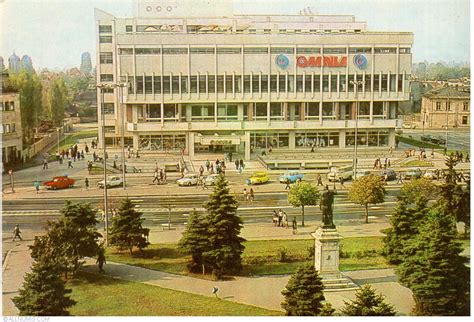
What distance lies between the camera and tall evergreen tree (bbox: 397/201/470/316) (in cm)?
685

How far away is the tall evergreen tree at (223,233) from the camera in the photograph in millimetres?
7547

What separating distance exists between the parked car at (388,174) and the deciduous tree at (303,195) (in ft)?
3.17

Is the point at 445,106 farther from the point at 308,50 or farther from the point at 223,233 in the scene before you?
the point at 223,233

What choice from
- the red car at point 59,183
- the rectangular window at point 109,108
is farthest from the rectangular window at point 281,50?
the red car at point 59,183

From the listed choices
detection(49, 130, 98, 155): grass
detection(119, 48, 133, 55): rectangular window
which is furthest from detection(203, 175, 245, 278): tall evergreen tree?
detection(119, 48, 133, 55): rectangular window

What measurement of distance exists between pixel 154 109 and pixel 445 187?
3.88m

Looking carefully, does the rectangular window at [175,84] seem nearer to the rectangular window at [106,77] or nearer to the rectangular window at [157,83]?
the rectangular window at [157,83]

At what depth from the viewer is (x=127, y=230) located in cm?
788

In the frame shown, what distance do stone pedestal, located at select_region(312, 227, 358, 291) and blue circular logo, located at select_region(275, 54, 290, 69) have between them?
2434 mm

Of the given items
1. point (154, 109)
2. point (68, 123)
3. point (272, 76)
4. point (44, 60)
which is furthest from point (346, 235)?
point (44, 60)

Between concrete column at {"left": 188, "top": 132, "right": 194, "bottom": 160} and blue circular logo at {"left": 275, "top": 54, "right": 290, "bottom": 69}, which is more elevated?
blue circular logo at {"left": 275, "top": 54, "right": 290, "bottom": 69}

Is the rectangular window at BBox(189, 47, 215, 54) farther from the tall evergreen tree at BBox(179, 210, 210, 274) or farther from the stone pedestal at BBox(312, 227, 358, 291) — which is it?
the stone pedestal at BBox(312, 227, 358, 291)

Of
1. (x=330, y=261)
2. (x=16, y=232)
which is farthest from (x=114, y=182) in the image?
(x=330, y=261)
